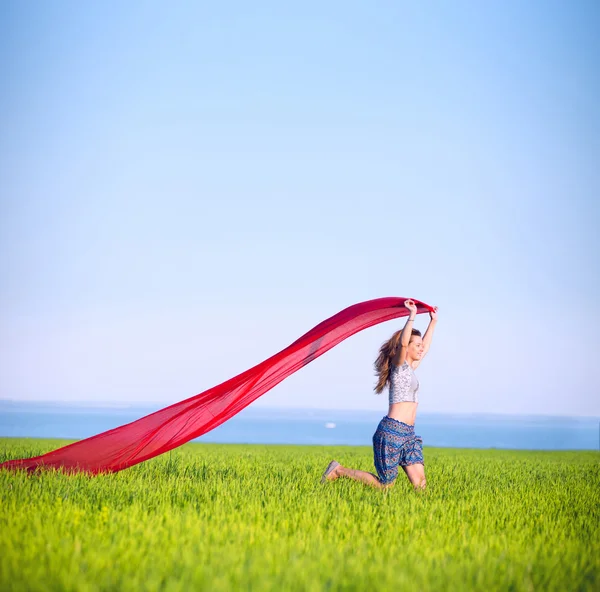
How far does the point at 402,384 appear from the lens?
8641 mm

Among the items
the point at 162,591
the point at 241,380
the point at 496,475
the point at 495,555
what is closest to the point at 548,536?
the point at 495,555

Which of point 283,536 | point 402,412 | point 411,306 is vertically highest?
point 411,306

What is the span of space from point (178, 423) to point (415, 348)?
10.7ft

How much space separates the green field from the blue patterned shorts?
341mm

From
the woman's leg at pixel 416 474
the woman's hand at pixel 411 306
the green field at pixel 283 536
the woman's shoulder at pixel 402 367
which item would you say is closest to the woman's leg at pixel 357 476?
the green field at pixel 283 536

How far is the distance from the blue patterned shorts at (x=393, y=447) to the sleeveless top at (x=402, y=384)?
29 cm

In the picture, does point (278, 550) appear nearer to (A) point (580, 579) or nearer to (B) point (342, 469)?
(A) point (580, 579)

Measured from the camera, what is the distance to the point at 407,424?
28.3 ft

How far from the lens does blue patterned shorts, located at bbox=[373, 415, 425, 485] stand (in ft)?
28.0

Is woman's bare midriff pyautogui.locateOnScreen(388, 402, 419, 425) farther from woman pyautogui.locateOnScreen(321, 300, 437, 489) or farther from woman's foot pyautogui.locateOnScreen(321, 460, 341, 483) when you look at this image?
woman's foot pyautogui.locateOnScreen(321, 460, 341, 483)

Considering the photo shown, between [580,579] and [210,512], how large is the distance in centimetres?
331

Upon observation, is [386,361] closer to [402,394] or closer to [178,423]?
[402,394]

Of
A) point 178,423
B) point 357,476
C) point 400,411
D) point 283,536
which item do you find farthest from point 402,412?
point 283,536

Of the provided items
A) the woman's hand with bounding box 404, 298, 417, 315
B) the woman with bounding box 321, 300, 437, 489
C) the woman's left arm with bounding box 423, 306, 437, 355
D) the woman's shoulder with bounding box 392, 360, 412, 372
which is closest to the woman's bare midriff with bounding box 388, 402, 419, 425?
the woman with bounding box 321, 300, 437, 489
